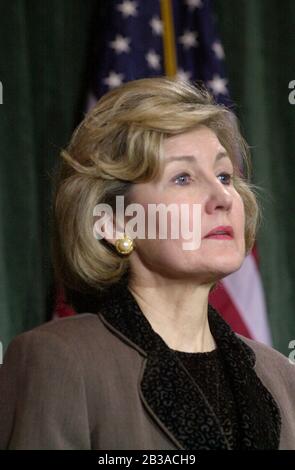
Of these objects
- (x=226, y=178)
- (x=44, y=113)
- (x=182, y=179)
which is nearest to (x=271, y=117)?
(x=44, y=113)

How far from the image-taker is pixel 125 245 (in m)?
1.88

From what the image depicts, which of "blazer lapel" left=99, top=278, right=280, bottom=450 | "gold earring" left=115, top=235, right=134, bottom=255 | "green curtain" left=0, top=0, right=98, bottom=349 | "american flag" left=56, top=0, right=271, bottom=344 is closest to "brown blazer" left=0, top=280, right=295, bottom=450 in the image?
"blazer lapel" left=99, top=278, right=280, bottom=450

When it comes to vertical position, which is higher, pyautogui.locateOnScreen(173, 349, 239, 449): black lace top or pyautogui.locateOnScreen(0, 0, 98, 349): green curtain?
pyautogui.locateOnScreen(0, 0, 98, 349): green curtain

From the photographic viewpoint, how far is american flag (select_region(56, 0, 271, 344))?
269 centimetres

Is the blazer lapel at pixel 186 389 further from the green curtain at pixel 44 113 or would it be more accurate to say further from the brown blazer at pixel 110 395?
the green curtain at pixel 44 113

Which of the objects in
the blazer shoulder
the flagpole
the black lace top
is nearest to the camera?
the black lace top

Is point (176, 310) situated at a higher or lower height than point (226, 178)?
lower

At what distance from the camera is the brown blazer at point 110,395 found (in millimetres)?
1573

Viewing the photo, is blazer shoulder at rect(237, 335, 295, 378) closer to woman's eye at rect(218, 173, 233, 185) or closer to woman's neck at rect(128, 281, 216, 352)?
woman's neck at rect(128, 281, 216, 352)

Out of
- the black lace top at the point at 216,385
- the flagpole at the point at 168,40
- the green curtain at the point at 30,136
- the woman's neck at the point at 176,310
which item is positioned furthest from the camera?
the flagpole at the point at 168,40

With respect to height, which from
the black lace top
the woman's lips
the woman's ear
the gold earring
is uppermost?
the woman's ear

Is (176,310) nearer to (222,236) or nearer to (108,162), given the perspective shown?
(222,236)

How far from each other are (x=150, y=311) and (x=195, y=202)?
24cm

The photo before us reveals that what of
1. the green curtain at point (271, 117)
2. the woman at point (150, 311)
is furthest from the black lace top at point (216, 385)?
the green curtain at point (271, 117)
